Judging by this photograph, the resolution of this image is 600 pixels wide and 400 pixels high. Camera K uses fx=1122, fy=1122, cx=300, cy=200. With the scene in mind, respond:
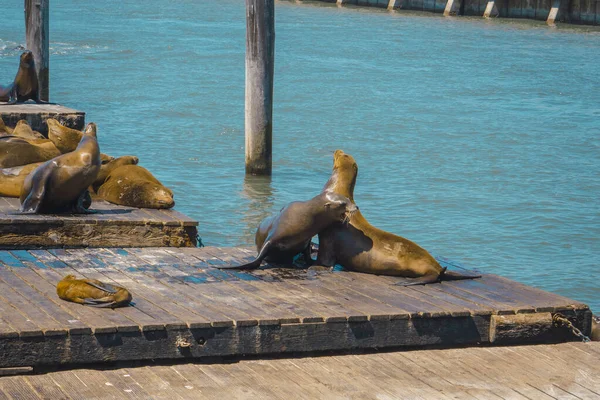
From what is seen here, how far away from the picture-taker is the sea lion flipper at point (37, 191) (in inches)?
274

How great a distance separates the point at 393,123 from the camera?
17.2 meters

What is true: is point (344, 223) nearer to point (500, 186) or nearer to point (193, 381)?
point (193, 381)

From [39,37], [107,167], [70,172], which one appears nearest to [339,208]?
[70,172]

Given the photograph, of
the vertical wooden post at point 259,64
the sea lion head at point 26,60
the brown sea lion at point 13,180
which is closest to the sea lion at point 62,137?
the brown sea lion at point 13,180

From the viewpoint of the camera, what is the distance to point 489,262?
9.27 m

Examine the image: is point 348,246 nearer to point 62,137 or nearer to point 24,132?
point 62,137

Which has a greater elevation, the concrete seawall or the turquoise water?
the concrete seawall

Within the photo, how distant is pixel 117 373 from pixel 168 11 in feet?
125

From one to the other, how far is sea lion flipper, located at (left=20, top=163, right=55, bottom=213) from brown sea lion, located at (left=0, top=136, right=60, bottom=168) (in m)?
1.19

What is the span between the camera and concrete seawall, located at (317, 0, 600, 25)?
34.0 meters

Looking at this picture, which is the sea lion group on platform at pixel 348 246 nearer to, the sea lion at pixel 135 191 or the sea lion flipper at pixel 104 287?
the sea lion flipper at pixel 104 287

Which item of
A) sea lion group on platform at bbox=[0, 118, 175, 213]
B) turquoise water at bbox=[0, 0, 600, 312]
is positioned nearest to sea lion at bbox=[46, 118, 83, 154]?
sea lion group on platform at bbox=[0, 118, 175, 213]

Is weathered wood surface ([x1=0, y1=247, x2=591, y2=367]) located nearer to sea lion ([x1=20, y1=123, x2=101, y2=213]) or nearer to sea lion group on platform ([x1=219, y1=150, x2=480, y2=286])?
sea lion group on platform ([x1=219, y1=150, x2=480, y2=286])

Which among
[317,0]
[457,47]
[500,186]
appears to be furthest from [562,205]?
[317,0]
